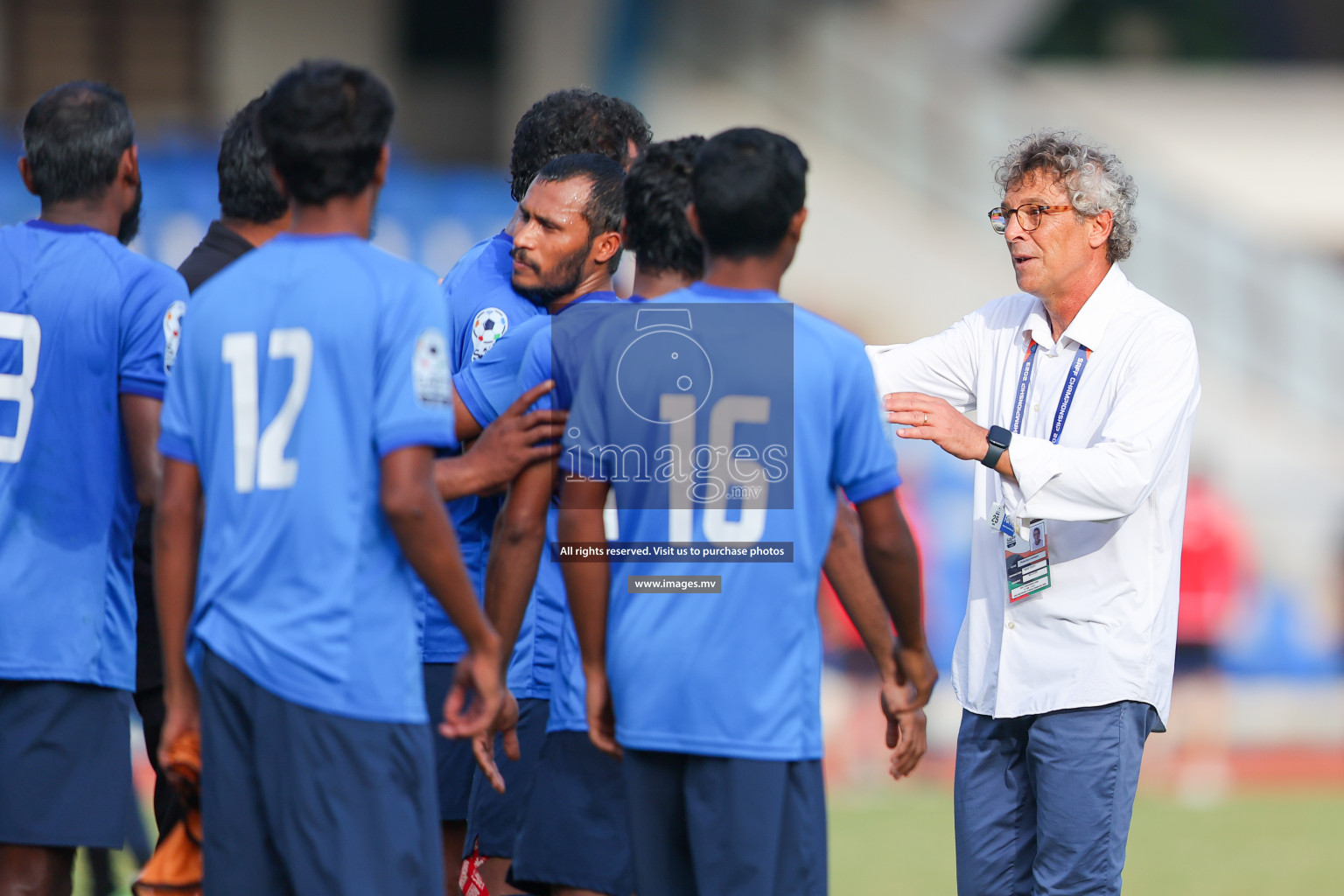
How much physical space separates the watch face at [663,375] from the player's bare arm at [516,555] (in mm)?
389

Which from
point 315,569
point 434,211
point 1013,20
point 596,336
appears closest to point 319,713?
point 315,569

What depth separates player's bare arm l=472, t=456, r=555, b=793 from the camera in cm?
354

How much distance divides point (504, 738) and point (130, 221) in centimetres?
174

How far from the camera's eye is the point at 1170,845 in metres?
8.88

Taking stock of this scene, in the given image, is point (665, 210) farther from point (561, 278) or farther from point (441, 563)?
point (441, 563)

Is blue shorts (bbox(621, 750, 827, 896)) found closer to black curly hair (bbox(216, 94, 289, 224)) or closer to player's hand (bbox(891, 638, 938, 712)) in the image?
player's hand (bbox(891, 638, 938, 712))

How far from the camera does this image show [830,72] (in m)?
17.3

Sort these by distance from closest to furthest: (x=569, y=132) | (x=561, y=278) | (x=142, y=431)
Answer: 1. (x=142, y=431)
2. (x=561, y=278)
3. (x=569, y=132)

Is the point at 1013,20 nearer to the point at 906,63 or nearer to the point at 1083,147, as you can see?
the point at 906,63

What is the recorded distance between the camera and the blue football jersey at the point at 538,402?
12.0 feet

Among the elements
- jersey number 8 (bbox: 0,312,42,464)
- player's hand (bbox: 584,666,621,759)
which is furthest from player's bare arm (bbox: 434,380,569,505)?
jersey number 8 (bbox: 0,312,42,464)

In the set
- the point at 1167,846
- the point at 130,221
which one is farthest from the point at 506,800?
the point at 1167,846

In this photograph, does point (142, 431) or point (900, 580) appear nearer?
point (900, 580)

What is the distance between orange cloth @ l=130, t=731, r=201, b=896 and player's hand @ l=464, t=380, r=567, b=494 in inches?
34.7
